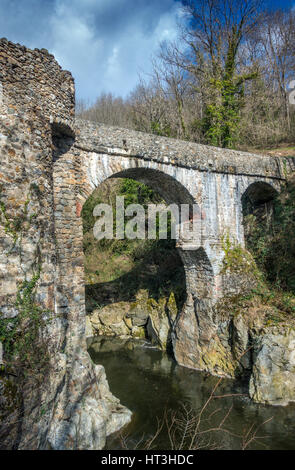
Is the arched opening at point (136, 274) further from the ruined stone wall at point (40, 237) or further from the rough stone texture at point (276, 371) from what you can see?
the rough stone texture at point (276, 371)

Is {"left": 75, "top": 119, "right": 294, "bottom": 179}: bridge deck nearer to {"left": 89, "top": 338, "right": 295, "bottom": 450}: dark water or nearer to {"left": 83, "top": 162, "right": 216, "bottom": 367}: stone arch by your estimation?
{"left": 83, "top": 162, "right": 216, "bottom": 367}: stone arch

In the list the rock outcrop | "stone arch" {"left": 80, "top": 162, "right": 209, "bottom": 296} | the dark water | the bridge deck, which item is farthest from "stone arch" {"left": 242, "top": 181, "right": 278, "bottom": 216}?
the dark water

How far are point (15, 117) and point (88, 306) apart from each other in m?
9.49

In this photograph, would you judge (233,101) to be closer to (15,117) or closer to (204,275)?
(204,275)

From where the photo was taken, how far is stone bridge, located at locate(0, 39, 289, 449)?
3436 mm

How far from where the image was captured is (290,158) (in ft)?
34.1

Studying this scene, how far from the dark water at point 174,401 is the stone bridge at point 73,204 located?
1.47ft

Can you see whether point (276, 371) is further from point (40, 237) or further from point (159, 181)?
point (40, 237)

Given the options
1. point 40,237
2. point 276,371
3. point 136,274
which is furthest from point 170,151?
point 136,274

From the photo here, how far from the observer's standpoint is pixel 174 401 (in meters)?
6.74
